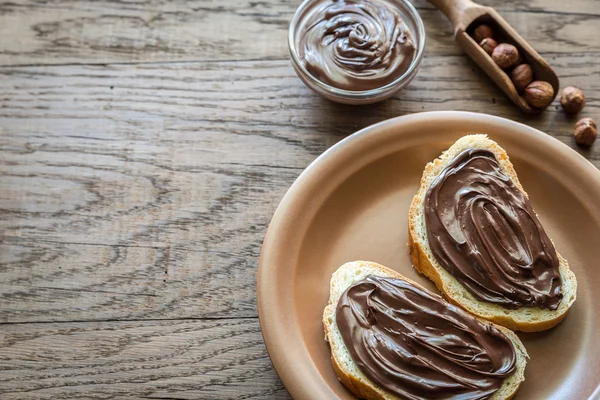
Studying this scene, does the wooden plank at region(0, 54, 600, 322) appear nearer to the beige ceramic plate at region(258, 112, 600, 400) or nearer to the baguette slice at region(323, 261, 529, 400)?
the beige ceramic plate at region(258, 112, 600, 400)

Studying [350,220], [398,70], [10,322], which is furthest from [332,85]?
[10,322]

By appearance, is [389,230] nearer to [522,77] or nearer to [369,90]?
[369,90]

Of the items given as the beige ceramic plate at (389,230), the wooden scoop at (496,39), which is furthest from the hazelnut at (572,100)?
the beige ceramic plate at (389,230)

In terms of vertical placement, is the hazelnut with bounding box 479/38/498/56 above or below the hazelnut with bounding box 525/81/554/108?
above

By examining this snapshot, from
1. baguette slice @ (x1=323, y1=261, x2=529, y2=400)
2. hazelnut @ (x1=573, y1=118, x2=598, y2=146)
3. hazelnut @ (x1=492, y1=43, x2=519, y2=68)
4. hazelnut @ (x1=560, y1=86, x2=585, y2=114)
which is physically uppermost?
hazelnut @ (x1=492, y1=43, x2=519, y2=68)

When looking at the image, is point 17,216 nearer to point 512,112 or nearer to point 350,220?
point 350,220

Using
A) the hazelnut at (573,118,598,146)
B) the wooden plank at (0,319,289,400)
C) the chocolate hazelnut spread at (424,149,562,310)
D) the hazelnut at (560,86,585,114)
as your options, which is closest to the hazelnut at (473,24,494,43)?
the hazelnut at (560,86,585,114)
